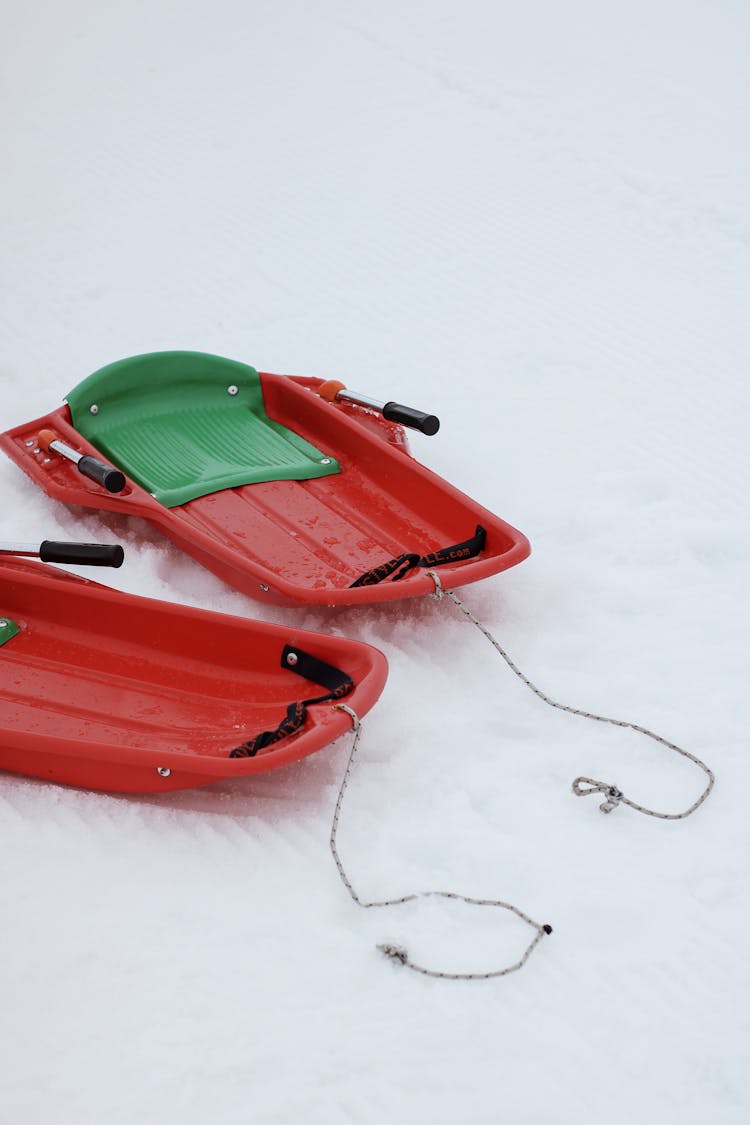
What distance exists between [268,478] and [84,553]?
2.89 ft

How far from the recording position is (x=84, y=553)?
9.74 feet

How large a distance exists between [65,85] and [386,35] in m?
2.07

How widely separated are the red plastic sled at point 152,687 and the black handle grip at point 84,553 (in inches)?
6.5

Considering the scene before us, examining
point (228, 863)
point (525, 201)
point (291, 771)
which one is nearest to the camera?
point (228, 863)

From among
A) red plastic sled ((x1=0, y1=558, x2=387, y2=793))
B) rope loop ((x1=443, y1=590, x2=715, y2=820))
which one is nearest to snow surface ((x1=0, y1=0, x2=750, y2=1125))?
rope loop ((x1=443, y1=590, x2=715, y2=820))

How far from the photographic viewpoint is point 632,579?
3510 mm

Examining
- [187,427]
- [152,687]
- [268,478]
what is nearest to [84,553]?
[152,687]

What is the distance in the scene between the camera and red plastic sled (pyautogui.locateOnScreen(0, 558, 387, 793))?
264cm

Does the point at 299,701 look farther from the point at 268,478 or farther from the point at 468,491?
the point at 468,491

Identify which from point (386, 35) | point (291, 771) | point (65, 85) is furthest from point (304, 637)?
point (386, 35)

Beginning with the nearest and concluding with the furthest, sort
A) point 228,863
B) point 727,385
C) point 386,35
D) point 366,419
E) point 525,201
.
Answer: point 228,863, point 366,419, point 727,385, point 525,201, point 386,35

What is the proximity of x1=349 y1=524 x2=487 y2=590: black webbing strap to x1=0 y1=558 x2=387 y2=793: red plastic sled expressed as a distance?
0.33m

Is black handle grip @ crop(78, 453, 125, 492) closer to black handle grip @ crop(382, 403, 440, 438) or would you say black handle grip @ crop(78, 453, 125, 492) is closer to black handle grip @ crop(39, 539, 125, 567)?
black handle grip @ crop(39, 539, 125, 567)

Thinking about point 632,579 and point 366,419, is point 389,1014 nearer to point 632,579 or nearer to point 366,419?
point 632,579
